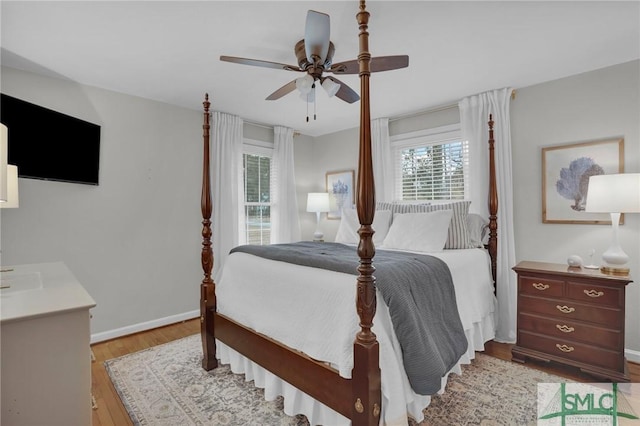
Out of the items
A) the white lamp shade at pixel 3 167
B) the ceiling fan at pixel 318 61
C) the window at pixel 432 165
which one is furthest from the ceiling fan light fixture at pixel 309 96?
the window at pixel 432 165

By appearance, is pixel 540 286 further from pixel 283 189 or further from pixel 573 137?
pixel 283 189

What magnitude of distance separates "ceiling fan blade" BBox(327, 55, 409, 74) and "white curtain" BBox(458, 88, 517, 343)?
1.77 m

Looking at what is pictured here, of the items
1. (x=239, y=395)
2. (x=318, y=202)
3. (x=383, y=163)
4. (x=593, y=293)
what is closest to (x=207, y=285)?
(x=239, y=395)

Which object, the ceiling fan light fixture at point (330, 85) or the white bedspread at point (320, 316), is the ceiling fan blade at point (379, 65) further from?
the white bedspread at point (320, 316)

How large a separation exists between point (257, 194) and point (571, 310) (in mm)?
3672

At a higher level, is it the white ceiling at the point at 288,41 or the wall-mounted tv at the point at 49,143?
the white ceiling at the point at 288,41

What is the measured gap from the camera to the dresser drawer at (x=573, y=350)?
2.21m

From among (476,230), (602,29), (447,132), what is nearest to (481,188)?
(476,230)

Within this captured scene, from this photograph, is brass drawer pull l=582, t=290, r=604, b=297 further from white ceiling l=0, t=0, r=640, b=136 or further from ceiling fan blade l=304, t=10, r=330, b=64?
ceiling fan blade l=304, t=10, r=330, b=64

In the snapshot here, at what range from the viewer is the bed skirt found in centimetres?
147

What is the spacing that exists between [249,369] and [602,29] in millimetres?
3402

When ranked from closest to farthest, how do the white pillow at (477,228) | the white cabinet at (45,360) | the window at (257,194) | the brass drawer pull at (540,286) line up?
the white cabinet at (45,360)
the brass drawer pull at (540,286)
the white pillow at (477,228)
the window at (257,194)

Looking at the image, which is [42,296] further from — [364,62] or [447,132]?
[447,132]

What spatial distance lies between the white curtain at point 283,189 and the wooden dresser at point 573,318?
9.68 feet
